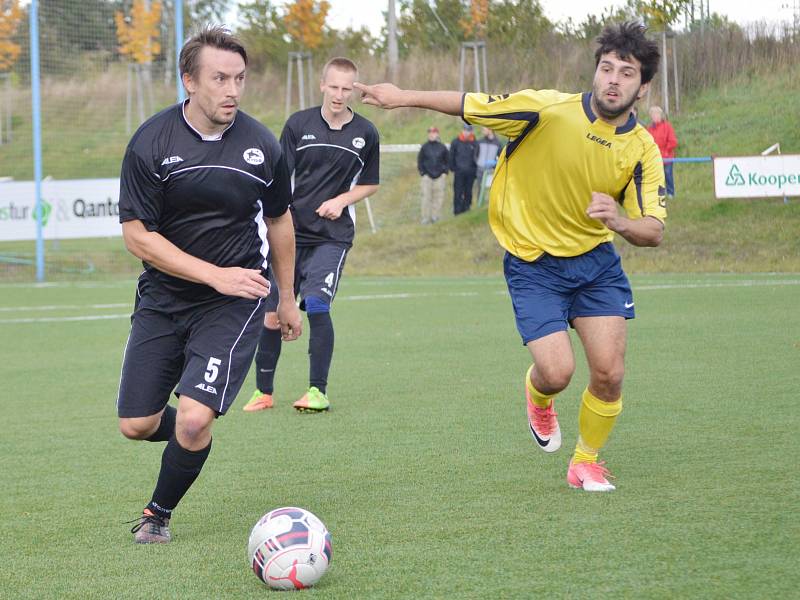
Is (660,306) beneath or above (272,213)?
beneath

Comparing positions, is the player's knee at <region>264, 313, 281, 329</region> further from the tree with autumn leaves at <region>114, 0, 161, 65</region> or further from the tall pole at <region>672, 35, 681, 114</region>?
the tall pole at <region>672, 35, 681, 114</region>

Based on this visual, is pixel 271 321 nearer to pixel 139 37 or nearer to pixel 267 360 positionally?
pixel 267 360

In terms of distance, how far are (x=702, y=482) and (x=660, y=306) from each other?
8960 mm

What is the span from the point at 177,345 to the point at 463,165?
821 inches

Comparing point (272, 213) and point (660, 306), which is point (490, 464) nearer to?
point (272, 213)

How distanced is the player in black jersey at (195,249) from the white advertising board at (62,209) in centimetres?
1784

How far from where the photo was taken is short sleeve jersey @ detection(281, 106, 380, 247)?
27.9 ft

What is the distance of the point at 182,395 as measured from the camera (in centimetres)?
482

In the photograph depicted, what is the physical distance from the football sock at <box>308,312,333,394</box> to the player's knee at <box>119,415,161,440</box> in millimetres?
2999

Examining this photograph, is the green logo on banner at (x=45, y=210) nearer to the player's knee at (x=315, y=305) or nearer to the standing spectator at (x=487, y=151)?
the standing spectator at (x=487, y=151)

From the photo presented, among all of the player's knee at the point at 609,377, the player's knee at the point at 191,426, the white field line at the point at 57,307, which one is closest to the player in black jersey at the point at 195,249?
the player's knee at the point at 191,426

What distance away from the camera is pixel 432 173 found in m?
25.8

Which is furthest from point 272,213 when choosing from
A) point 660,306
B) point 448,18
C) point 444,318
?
point 448,18

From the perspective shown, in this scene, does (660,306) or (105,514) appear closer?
(105,514)
